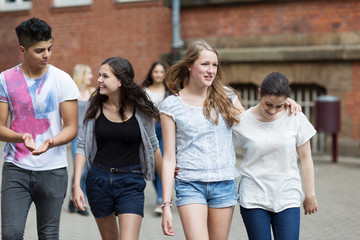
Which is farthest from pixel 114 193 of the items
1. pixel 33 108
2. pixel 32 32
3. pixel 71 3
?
→ pixel 71 3

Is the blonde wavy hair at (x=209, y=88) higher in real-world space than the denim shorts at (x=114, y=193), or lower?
higher

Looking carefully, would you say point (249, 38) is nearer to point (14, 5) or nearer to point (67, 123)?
point (14, 5)

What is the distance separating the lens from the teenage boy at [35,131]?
401cm

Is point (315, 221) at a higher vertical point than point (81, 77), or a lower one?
lower

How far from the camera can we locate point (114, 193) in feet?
14.0

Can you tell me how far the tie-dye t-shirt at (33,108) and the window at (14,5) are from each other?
1307 cm

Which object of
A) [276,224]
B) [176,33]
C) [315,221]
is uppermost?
[176,33]

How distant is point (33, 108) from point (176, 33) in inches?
399

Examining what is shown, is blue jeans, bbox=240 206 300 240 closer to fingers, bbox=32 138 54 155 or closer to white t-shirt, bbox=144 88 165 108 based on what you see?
fingers, bbox=32 138 54 155

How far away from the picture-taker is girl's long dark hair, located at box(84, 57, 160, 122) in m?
4.38

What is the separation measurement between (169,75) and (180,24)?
32.4ft

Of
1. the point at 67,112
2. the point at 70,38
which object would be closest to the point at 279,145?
the point at 67,112

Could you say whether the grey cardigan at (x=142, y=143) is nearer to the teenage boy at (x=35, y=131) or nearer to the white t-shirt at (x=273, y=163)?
the teenage boy at (x=35, y=131)

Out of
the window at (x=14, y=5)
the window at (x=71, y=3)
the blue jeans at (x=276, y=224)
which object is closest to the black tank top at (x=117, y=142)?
the blue jeans at (x=276, y=224)
